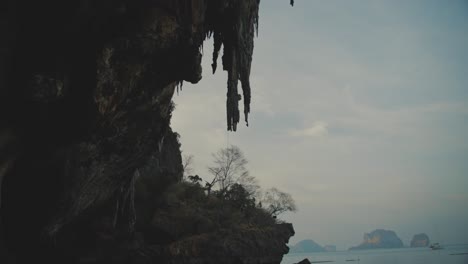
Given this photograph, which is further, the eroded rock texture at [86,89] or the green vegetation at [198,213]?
the green vegetation at [198,213]

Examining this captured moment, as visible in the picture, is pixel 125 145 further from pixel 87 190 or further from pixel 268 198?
pixel 268 198

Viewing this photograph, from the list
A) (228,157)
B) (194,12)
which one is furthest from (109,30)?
(228,157)

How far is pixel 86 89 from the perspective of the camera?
9484 mm

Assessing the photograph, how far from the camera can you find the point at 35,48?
29.7ft

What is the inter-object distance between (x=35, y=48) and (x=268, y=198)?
53442mm

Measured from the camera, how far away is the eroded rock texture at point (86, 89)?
8859 millimetres

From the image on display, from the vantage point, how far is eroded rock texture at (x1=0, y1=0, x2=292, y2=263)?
886 centimetres

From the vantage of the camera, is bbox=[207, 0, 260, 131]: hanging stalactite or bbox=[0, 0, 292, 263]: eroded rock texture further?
bbox=[207, 0, 260, 131]: hanging stalactite

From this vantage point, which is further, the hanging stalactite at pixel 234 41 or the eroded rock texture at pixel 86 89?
the hanging stalactite at pixel 234 41

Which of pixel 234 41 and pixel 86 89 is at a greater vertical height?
pixel 234 41

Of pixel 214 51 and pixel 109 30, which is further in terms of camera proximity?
pixel 214 51

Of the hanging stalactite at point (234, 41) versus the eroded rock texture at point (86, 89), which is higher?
the hanging stalactite at point (234, 41)

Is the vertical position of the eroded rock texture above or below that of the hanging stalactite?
below

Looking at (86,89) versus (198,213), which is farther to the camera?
(198,213)
